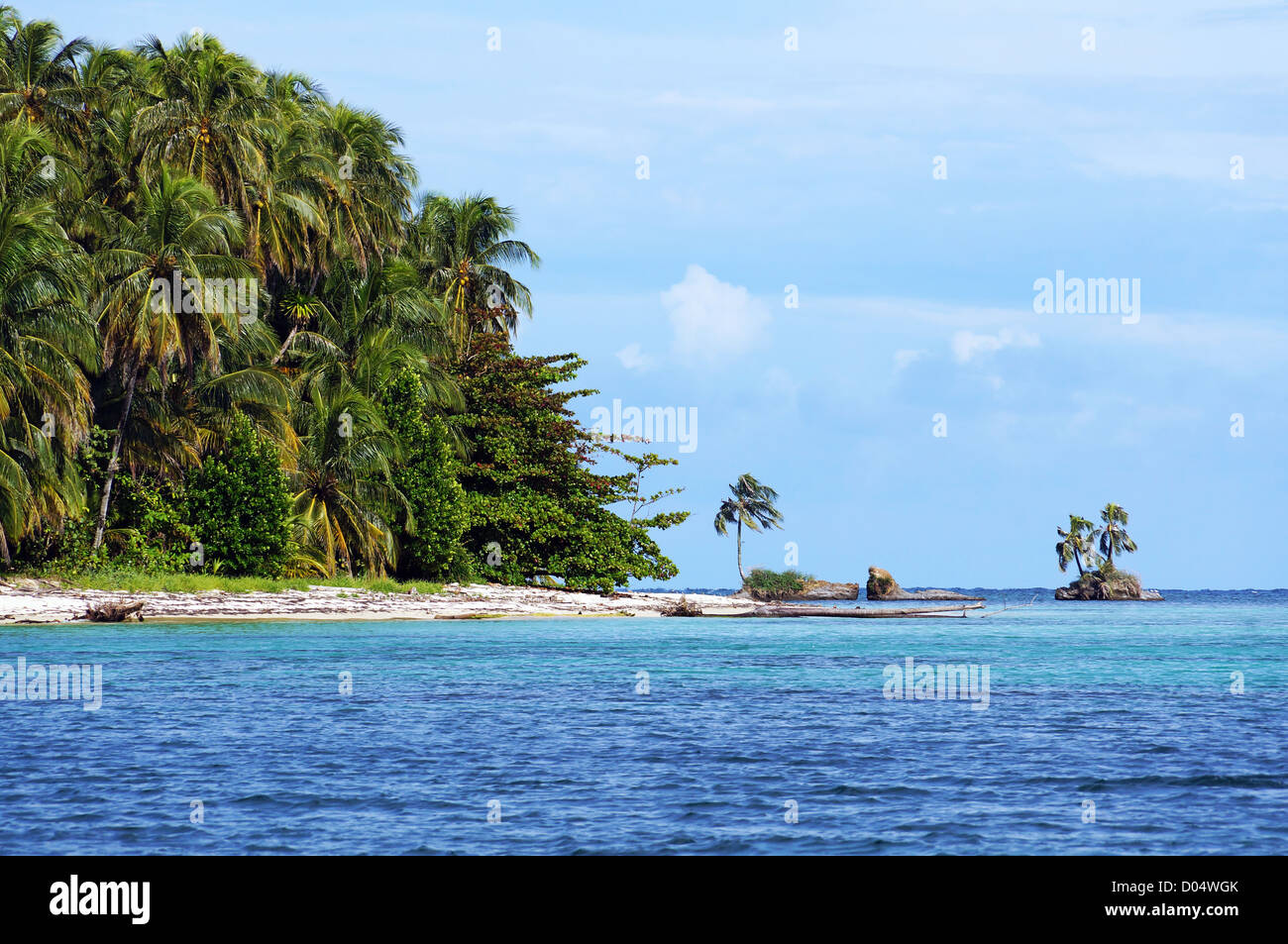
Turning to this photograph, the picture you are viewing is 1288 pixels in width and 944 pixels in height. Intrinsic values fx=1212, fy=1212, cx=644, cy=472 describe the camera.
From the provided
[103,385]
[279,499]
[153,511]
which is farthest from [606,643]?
[103,385]

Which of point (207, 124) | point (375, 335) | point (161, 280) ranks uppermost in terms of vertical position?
point (207, 124)

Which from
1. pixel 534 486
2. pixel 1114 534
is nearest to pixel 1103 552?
pixel 1114 534

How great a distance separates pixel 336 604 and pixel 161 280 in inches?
441

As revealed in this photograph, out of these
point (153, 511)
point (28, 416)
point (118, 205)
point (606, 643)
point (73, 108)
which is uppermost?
point (73, 108)

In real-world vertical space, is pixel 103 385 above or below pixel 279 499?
above

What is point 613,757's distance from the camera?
47.6 feet

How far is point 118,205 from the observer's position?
41.9 meters

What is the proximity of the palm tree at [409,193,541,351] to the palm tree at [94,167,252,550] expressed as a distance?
63.7 ft

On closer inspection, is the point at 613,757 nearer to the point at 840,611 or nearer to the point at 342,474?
the point at 342,474

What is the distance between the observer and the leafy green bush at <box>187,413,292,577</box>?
3869cm

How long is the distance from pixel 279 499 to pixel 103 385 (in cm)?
674
